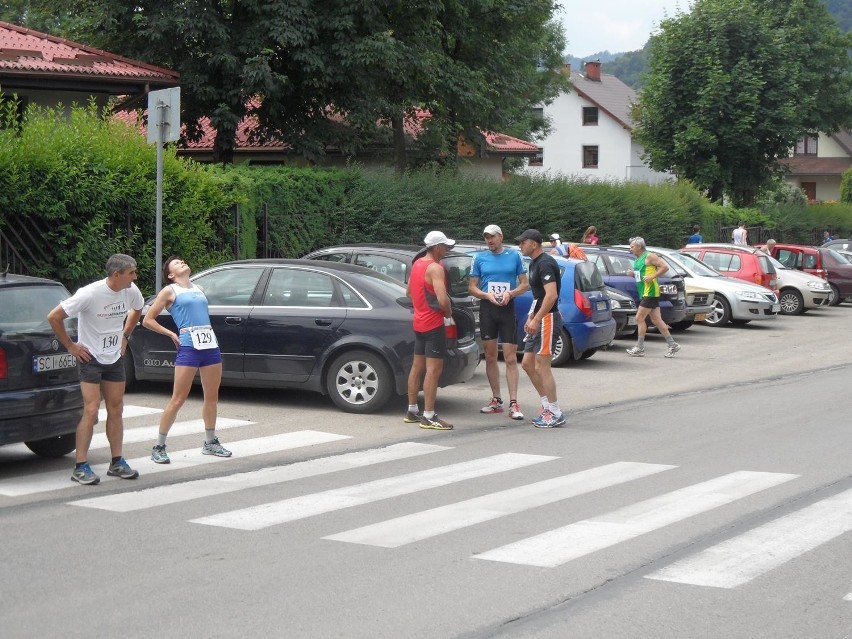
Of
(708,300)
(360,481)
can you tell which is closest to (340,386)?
(360,481)

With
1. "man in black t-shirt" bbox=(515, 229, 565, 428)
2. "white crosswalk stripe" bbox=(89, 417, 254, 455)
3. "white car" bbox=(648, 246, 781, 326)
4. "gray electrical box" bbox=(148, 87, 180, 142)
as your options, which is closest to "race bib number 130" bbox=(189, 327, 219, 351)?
"white crosswalk stripe" bbox=(89, 417, 254, 455)

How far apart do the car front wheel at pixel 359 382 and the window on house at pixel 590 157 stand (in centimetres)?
6684

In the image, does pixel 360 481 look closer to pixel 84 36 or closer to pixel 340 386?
pixel 340 386

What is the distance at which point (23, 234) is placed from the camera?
1634 cm

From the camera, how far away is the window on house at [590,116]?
76812 millimetres

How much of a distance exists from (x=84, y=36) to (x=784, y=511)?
2423 centimetres

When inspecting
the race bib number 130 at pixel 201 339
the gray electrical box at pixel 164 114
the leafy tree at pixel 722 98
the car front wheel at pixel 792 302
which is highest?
the leafy tree at pixel 722 98

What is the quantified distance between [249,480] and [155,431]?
246cm

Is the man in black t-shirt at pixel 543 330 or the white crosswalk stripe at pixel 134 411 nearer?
the man in black t-shirt at pixel 543 330

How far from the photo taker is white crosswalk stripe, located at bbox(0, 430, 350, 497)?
28.2 ft

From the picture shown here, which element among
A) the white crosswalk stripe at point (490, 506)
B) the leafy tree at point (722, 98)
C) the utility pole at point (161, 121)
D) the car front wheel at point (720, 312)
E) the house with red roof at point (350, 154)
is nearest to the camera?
the white crosswalk stripe at point (490, 506)

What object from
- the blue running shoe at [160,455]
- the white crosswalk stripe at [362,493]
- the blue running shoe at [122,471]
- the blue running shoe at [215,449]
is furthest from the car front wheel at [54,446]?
the white crosswalk stripe at [362,493]

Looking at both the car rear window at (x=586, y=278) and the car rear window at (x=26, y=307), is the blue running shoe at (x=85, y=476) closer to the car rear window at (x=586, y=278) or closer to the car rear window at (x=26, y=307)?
the car rear window at (x=26, y=307)

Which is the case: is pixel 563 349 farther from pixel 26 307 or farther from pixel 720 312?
pixel 26 307
